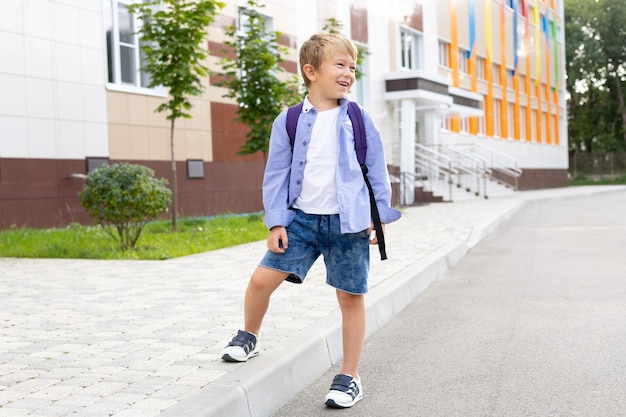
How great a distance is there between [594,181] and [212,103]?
147ft

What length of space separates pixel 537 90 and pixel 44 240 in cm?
4162

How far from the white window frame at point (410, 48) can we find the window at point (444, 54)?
2642mm

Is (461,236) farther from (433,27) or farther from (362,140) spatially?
(433,27)

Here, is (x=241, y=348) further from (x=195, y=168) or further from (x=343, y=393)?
(x=195, y=168)

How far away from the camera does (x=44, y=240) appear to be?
1208 cm

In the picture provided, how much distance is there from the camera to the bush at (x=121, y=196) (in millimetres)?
10352

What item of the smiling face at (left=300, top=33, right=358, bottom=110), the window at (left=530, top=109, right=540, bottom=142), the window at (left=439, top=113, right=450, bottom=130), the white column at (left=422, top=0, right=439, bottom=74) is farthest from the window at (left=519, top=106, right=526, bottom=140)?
the smiling face at (left=300, top=33, right=358, bottom=110)

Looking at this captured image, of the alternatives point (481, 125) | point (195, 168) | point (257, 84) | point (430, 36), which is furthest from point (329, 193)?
point (481, 125)

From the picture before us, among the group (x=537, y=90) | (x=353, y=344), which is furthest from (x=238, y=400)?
(x=537, y=90)

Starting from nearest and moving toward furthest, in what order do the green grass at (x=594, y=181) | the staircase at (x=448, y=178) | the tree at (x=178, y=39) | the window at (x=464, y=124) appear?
the tree at (x=178, y=39) < the staircase at (x=448, y=178) < the window at (x=464, y=124) < the green grass at (x=594, y=181)

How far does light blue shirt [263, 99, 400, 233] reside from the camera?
399 cm

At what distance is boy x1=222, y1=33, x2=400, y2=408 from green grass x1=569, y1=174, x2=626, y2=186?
55.3 metres

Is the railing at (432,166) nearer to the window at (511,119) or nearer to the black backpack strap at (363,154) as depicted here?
the window at (511,119)

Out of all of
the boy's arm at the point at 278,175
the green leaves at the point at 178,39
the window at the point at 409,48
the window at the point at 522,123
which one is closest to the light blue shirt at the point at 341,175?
the boy's arm at the point at 278,175
